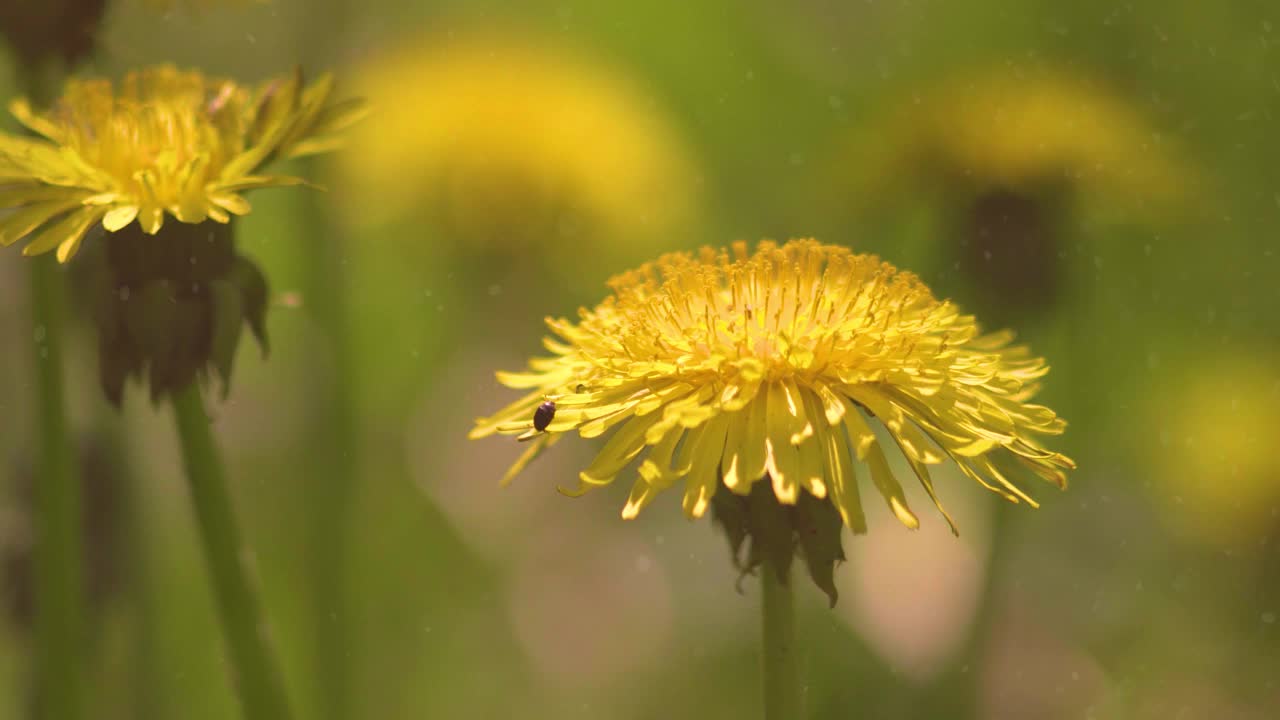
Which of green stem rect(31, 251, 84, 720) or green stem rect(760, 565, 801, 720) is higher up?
green stem rect(31, 251, 84, 720)

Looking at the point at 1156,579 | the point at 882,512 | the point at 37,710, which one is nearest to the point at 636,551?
the point at 882,512

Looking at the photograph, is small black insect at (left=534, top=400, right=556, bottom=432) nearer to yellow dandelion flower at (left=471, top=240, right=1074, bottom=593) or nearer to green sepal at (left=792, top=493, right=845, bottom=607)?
yellow dandelion flower at (left=471, top=240, right=1074, bottom=593)

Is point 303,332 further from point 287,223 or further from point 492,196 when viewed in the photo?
point 492,196

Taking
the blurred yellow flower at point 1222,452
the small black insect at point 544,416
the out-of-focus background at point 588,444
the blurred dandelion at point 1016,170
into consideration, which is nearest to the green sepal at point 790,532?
the small black insect at point 544,416

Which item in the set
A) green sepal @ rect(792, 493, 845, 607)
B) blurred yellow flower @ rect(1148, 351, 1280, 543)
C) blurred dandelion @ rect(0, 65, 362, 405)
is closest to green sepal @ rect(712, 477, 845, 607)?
green sepal @ rect(792, 493, 845, 607)

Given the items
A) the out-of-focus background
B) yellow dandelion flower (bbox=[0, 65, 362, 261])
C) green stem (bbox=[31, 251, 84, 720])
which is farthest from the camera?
the out-of-focus background

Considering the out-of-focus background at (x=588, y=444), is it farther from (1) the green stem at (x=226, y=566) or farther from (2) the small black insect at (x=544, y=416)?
(2) the small black insect at (x=544, y=416)

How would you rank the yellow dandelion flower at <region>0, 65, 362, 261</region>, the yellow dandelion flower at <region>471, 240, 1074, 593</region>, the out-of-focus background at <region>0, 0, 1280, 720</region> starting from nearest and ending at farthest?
1. the yellow dandelion flower at <region>471, 240, 1074, 593</region>
2. the yellow dandelion flower at <region>0, 65, 362, 261</region>
3. the out-of-focus background at <region>0, 0, 1280, 720</region>

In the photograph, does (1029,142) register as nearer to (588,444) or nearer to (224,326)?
(588,444)
